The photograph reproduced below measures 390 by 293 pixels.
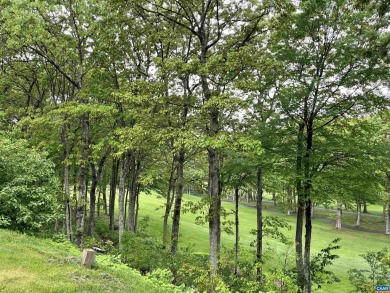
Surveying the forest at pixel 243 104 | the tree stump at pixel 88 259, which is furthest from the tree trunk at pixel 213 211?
the tree stump at pixel 88 259

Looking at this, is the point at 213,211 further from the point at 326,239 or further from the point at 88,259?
the point at 326,239

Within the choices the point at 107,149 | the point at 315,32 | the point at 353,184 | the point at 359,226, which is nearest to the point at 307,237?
the point at 353,184

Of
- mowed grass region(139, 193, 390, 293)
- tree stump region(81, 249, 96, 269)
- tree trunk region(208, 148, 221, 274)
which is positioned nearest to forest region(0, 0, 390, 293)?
tree trunk region(208, 148, 221, 274)

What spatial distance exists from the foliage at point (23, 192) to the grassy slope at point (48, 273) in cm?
88

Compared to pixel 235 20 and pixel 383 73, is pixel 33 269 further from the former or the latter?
pixel 383 73

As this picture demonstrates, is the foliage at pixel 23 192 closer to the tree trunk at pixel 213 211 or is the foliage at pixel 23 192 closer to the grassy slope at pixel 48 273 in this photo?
the grassy slope at pixel 48 273

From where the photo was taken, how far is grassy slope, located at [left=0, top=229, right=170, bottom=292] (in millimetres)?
6301

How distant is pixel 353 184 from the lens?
37.6 ft

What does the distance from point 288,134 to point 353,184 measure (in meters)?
3.33

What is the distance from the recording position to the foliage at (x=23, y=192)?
1015 centimetres

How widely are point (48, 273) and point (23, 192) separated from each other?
4507mm

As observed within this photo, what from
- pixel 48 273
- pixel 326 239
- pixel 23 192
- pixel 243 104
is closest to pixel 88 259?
pixel 48 273

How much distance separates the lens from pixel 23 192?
1036 centimetres

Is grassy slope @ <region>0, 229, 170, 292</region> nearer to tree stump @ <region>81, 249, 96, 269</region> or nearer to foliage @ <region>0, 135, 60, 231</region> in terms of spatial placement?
tree stump @ <region>81, 249, 96, 269</region>
